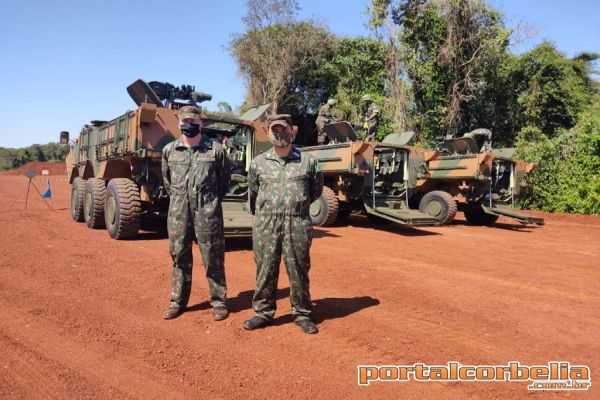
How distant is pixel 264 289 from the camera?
11.5 ft

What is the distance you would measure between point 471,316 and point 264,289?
1.82 meters

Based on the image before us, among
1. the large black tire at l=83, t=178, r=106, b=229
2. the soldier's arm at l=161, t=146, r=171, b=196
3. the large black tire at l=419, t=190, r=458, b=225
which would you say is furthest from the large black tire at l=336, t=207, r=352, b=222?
the soldier's arm at l=161, t=146, r=171, b=196

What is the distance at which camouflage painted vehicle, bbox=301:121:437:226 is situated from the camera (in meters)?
9.26

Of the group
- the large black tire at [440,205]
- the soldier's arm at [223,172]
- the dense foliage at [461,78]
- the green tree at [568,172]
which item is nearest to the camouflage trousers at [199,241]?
the soldier's arm at [223,172]

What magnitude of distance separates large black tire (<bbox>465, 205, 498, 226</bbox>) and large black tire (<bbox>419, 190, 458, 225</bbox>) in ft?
4.05

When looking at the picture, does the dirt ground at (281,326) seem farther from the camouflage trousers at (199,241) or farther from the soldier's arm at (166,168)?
the soldier's arm at (166,168)

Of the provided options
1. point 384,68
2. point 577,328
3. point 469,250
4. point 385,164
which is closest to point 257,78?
point 384,68

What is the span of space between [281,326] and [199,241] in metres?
0.97

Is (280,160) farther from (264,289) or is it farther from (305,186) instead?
(264,289)

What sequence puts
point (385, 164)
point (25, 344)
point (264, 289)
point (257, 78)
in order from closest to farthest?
point (25, 344) → point (264, 289) → point (385, 164) → point (257, 78)

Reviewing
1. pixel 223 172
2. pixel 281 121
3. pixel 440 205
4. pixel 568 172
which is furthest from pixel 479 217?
pixel 281 121

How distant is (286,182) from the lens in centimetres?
347

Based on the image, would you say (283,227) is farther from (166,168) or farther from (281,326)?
(166,168)

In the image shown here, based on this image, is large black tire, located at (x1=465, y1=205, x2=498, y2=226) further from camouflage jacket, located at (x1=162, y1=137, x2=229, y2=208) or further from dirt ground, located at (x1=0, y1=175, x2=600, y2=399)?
camouflage jacket, located at (x1=162, y1=137, x2=229, y2=208)
